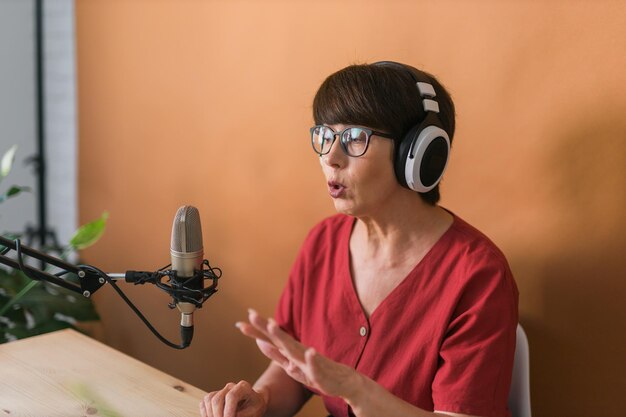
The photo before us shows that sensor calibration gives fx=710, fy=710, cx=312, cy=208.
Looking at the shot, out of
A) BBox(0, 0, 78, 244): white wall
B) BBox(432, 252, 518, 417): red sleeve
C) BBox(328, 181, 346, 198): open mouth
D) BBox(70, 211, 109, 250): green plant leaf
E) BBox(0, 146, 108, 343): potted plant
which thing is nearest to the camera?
BBox(432, 252, 518, 417): red sleeve

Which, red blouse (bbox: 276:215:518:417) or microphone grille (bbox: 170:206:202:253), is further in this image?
red blouse (bbox: 276:215:518:417)

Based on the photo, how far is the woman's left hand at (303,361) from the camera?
1055mm

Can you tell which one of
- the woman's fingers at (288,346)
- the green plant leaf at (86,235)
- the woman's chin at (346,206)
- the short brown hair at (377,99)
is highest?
the short brown hair at (377,99)

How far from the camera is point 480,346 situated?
1.36 metres

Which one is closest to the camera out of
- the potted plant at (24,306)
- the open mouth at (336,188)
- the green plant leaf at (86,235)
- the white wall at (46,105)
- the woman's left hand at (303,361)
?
the woman's left hand at (303,361)

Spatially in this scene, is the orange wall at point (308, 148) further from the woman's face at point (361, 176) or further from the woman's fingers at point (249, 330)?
the woman's fingers at point (249, 330)

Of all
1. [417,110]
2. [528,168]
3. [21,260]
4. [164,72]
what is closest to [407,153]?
[417,110]

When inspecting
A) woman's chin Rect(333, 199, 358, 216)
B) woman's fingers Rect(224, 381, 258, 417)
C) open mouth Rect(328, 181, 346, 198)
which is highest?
open mouth Rect(328, 181, 346, 198)

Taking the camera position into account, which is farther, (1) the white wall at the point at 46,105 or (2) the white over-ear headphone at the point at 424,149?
(1) the white wall at the point at 46,105

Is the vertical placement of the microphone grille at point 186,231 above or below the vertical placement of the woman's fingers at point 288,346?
above

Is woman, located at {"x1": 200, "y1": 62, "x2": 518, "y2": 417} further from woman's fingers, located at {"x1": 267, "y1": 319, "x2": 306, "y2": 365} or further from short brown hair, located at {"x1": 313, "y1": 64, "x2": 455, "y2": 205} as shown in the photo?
woman's fingers, located at {"x1": 267, "y1": 319, "x2": 306, "y2": 365}

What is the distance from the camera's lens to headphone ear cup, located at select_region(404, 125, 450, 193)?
1382 millimetres

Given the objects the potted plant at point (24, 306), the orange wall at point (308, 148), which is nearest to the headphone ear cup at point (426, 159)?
the orange wall at point (308, 148)

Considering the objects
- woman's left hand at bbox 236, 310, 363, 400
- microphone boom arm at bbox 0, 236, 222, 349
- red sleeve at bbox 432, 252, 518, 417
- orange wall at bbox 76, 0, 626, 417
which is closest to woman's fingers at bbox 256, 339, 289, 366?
woman's left hand at bbox 236, 310, 363, 400
